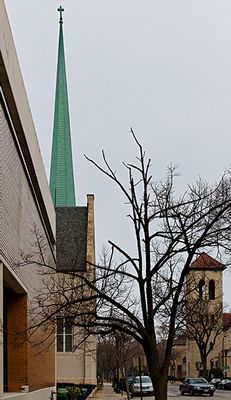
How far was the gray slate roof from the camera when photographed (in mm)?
58250

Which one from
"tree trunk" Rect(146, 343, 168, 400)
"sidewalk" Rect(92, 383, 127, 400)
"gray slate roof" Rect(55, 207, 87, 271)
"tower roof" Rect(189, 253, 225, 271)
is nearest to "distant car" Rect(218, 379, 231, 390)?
"sidewalk" Rect(92, 383, 127, 400)

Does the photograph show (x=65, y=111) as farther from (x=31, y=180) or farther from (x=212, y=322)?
(x=31, y=180)

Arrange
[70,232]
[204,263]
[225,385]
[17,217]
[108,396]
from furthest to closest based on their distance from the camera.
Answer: [225,385], [70,232], [108,396], [17,217], [204,263]

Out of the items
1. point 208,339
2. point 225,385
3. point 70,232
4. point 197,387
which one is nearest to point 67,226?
point 70,232

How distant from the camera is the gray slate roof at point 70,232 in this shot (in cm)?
5825

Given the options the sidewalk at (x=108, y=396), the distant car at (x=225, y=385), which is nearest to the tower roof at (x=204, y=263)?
the sidewalk at (x=108, y=396)

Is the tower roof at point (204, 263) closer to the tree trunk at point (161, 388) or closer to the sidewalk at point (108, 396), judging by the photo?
the tree trunk at point (161, 388)

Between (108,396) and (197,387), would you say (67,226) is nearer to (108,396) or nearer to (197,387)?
(108,396)

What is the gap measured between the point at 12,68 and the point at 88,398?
2919 cm

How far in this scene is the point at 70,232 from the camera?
202 ft

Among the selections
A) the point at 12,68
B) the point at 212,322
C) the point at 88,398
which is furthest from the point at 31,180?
the point at 212,322

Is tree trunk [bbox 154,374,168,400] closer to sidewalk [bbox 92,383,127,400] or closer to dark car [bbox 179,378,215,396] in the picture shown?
sidewalk [bbox 92,383,127,400]

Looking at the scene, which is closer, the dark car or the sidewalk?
the sidewalk

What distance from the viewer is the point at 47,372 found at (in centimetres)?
3909
